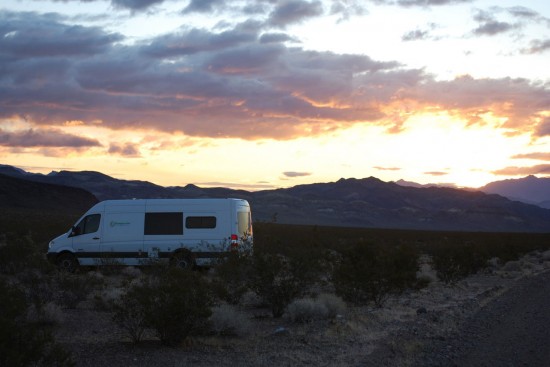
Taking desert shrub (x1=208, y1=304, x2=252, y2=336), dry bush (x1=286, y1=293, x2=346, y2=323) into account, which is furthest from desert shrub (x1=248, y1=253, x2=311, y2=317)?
desert shrub (x1=208, y1=304, x2=252, y2=336)

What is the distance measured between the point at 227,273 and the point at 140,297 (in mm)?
4916

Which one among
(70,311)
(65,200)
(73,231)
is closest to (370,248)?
(70,311)

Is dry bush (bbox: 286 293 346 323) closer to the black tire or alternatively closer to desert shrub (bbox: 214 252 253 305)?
desert shrub (bbox: 214 252 253 305)

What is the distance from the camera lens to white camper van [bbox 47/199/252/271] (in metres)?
21.5

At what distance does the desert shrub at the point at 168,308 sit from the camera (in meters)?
9.77

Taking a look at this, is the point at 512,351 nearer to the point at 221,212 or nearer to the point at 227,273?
the point at 227,273

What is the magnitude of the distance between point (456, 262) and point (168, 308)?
18160 millimetres

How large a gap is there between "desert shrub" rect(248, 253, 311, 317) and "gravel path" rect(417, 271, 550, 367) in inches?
148

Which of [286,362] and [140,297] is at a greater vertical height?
[140,297]

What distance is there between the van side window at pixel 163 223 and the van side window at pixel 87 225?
182cm

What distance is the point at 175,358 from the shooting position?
9.21m

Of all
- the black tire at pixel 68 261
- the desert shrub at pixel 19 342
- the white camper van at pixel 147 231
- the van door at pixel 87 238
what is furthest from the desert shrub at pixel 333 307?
the black tire at pixel 68 261

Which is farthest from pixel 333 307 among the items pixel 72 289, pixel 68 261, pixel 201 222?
pixel 68 261

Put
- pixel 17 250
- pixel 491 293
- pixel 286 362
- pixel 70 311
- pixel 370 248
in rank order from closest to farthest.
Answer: pixel 286 362 → pixel 70 311 → pixel 370 248 → pixel 491 293 → pixel 17 250
